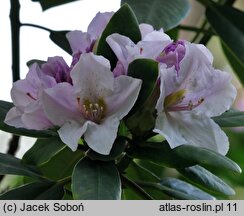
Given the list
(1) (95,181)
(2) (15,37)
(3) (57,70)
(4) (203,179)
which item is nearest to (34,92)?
(3) (57,70)

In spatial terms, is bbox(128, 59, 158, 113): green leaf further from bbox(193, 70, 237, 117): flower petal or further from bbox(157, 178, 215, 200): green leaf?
bbox(157, 178, 215, 200): green leaf

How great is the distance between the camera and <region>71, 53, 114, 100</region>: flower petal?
1.84 ft

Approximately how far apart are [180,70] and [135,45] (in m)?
→ 0.06

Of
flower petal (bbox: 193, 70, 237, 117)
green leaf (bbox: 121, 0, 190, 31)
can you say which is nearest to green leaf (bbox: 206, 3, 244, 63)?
green leaf (bbox: 121, 0, 190, 31)

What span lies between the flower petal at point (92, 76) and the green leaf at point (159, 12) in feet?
0.73

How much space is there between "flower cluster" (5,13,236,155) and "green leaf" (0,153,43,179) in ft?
0.26

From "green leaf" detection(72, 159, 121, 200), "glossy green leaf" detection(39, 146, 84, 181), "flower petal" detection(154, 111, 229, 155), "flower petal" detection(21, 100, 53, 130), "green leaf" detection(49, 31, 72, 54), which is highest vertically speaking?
"flower petal" detection(154, 111, 229, 155)

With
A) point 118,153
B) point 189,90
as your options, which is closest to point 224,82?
point 189,90

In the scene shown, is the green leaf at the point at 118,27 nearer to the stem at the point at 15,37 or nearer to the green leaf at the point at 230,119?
the green leaf at the point at 230,119

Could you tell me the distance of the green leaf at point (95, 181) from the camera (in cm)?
53

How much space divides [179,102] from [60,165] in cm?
33

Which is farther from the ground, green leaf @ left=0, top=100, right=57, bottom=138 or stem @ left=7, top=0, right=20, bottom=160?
green leaf @ left=0, top=100, right=57, bottom=138

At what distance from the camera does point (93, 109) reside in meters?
0.59

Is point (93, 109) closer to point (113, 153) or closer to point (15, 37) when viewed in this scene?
point (113, 153)
